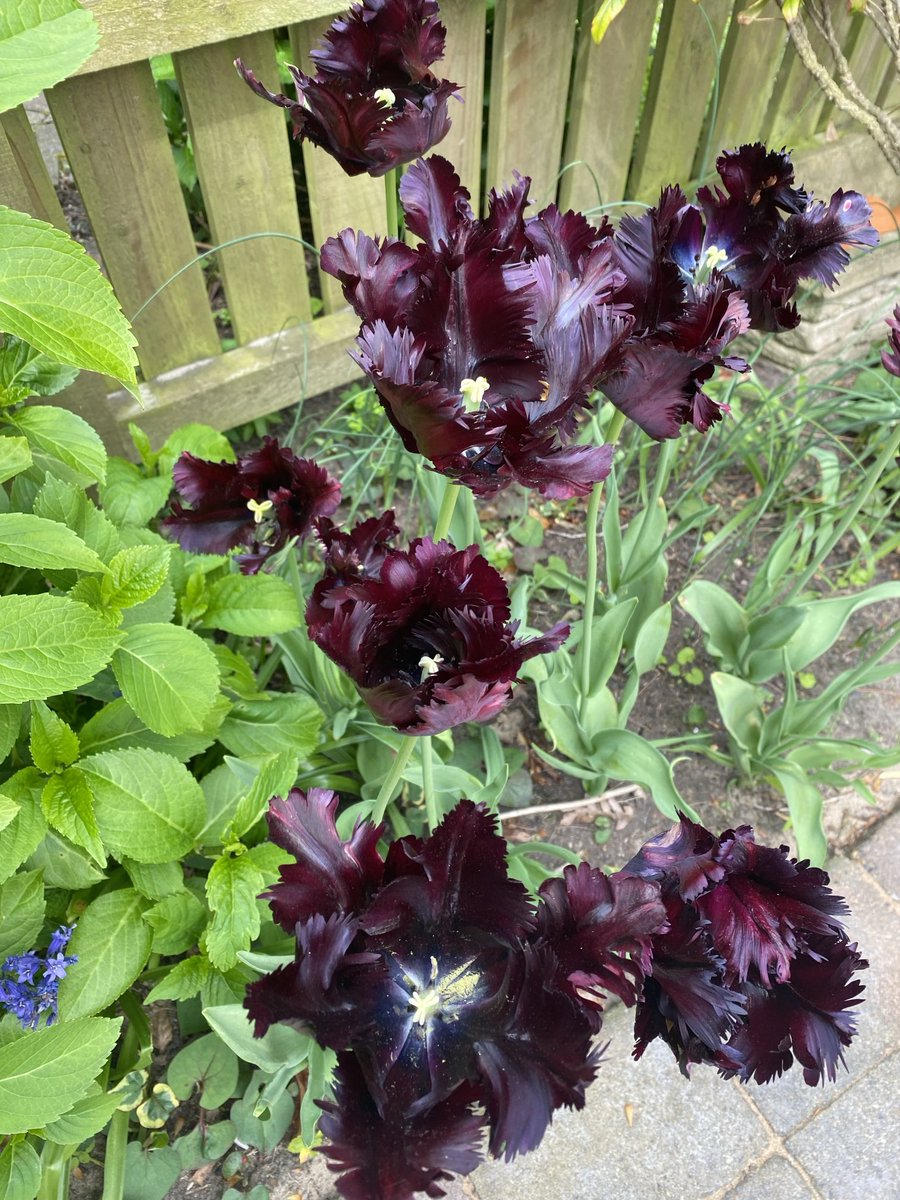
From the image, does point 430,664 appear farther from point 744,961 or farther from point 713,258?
point 713,258

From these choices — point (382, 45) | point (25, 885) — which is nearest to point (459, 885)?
point (25, 885)

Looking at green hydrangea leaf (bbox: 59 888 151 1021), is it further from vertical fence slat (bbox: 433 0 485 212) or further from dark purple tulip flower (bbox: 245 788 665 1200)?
vertical fence slat (bbox: 433 0 485 212)

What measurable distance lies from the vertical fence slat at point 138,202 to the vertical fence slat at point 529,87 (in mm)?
851

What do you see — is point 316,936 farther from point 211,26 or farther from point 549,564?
point 211,26

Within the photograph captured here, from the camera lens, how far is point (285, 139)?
1.96 m

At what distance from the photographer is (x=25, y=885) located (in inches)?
47.9

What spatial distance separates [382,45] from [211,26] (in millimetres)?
739

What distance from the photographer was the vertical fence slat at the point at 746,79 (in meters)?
2.41

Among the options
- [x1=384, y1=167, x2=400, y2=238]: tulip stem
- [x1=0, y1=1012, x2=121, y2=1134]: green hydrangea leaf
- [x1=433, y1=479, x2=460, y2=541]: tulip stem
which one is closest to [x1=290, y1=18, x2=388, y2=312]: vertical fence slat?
[x1=384, y1=167, x2=400, y2=238]: tulip stem

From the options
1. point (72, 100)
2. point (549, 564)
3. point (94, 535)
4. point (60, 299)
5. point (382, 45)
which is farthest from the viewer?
point (549, 564)

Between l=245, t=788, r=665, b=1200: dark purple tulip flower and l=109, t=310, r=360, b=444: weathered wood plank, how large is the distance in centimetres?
148

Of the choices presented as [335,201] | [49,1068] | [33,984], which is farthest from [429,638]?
[335,201]

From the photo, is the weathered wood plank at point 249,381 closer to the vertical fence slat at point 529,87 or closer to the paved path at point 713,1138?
the vertical fence slat at point 529,87

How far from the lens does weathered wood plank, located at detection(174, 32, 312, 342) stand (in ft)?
5.84
